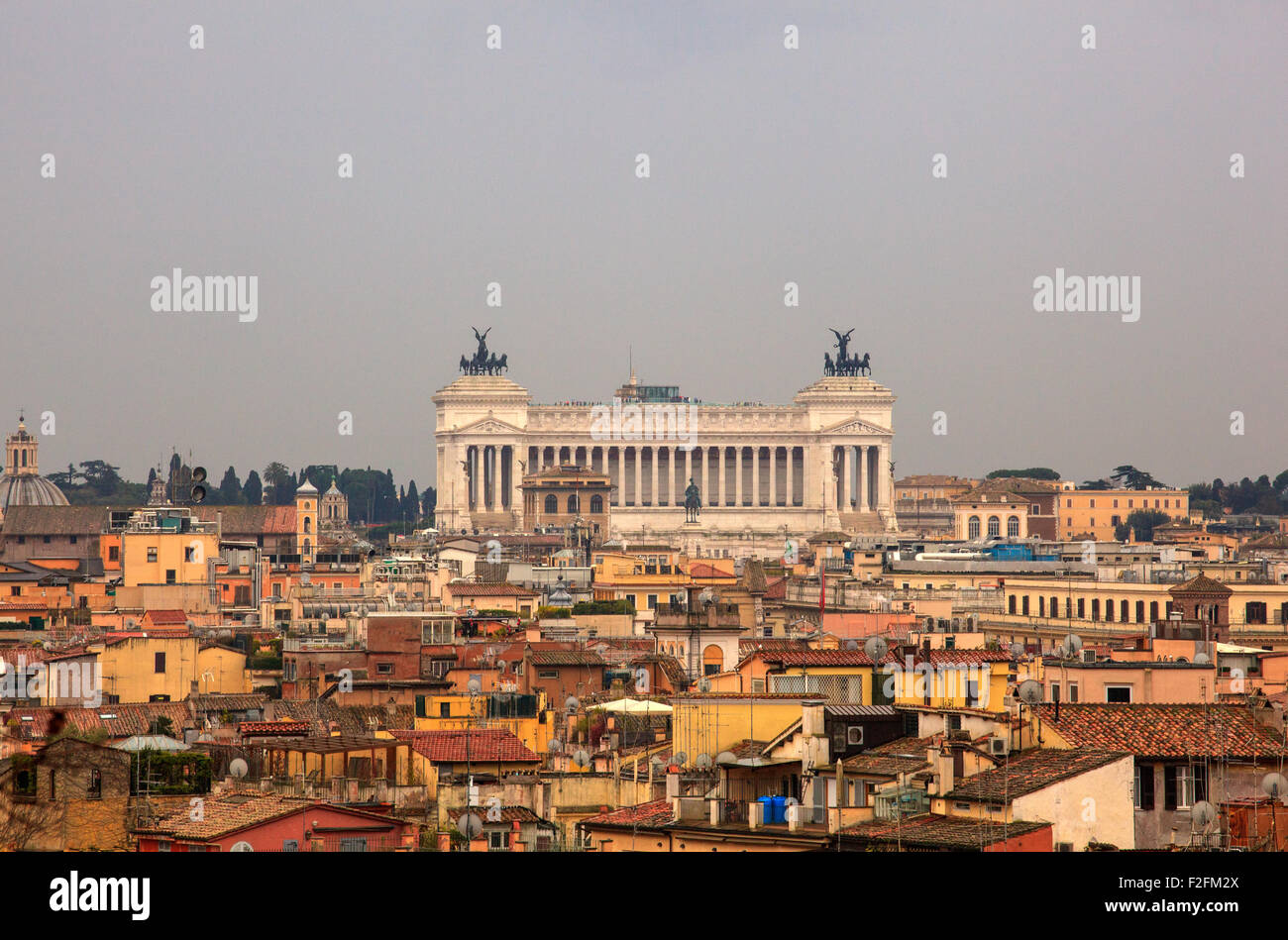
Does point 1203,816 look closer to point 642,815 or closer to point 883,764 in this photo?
point 883,764

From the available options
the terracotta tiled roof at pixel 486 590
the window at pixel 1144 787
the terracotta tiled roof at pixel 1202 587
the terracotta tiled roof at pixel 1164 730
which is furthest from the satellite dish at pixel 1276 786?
the terracotta tiled roof at pixel 486 590

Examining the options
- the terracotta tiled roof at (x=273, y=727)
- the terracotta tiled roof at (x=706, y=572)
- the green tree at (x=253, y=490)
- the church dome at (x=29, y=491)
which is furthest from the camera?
the green tree at (x=253, y=490)

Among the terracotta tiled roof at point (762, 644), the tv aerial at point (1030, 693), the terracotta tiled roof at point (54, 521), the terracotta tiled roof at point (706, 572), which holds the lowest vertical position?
the terracotta tiled roof at point (762, 644)

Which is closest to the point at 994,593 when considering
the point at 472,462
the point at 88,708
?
the point at 88,708

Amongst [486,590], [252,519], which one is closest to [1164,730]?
[486,590]

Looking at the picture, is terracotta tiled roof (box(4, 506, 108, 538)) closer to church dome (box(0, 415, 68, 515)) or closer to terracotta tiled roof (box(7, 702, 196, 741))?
church dome (box(0, 415, 68, 515))

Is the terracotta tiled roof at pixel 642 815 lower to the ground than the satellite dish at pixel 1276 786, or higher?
lower

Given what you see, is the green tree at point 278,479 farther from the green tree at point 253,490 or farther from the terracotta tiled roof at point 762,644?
the terracotta tiled roof at point 762,644
